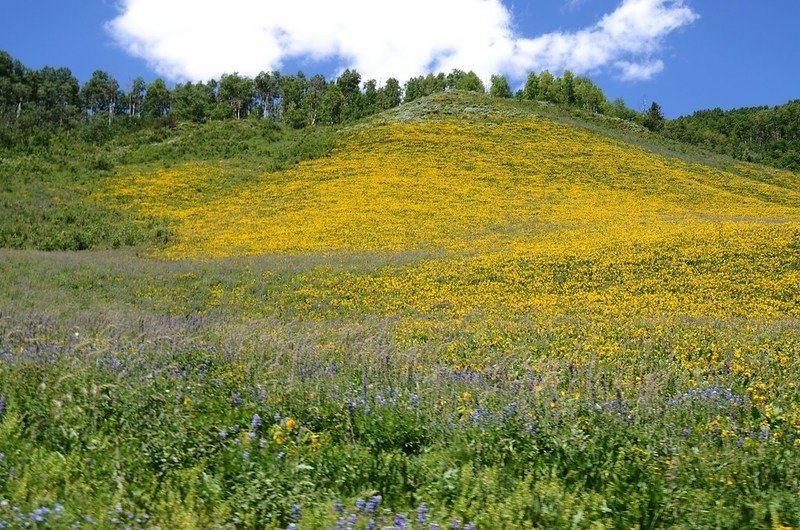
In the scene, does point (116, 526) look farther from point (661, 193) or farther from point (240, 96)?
point (240, 96)

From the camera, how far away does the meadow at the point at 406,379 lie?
3881 millimetres

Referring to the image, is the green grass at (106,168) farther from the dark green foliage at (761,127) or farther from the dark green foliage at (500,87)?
the dark green foliage at (761,127)

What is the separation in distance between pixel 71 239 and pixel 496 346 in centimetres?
2643

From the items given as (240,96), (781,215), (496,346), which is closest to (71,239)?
(496,346)

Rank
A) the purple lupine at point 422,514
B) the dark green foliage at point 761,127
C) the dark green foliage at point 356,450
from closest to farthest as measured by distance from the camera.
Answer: the purple lupine at point 422,514 < the dark green foliage at point 356,450 < the dark green foliage at point 761,127

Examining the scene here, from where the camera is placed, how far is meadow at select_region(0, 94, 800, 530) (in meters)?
3.88

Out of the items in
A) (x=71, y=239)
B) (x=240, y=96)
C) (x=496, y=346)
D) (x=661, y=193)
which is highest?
(x=240, y=96)

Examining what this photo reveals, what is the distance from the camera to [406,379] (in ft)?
20.5

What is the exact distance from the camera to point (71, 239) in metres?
29.4

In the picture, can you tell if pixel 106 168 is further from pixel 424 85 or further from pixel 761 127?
pixel 761 127

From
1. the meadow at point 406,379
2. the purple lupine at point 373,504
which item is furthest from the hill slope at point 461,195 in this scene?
the purple lupine at point 373,504

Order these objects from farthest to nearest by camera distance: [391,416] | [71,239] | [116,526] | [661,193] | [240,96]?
[240,96] < [661,193] < [71,239] < [391,416] < [116,526]

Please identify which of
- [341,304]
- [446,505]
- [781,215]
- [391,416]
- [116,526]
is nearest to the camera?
[116,526]

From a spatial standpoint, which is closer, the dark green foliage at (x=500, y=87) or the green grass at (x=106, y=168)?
the green grass at (x=106, y=168)
